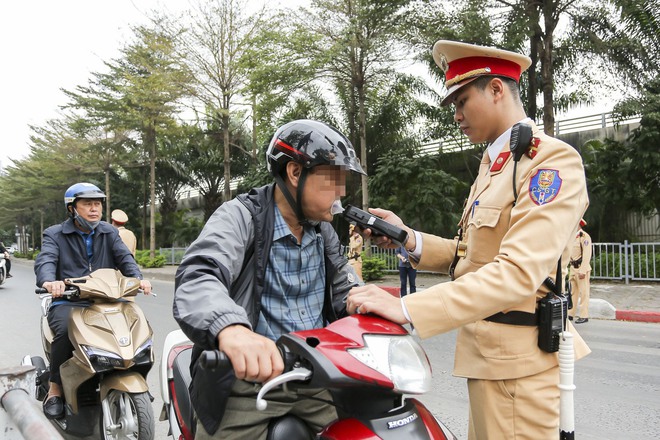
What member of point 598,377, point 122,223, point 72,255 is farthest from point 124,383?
point 122,223

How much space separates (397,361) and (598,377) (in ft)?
15.4

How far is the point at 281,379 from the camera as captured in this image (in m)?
1.16

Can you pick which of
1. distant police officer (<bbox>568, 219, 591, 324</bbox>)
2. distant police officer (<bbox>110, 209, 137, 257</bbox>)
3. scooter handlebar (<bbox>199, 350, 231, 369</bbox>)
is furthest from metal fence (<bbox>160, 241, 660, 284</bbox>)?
scooter handlebar (<bbox>199, 350, 231, 369</bbox>)

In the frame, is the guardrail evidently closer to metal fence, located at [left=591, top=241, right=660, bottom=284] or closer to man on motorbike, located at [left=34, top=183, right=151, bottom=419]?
man on motorbike, located at [left=34, top=183, right=151, bottom=419]

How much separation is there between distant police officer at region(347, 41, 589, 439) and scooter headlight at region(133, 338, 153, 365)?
229 centimetres

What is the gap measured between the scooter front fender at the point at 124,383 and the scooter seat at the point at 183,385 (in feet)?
4.65

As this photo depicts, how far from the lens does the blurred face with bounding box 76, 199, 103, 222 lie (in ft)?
13.9

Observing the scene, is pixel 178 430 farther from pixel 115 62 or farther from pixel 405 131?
Result: pixel 115 62

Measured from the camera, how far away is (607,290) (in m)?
11.2

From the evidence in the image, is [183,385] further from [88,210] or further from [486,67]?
[88,210]

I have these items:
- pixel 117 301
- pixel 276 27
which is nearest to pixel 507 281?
pixel 117 301

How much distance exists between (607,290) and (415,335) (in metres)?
11.3

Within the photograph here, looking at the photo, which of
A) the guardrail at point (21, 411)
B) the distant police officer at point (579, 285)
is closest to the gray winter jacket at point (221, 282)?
the guardrail at point (21, 411)

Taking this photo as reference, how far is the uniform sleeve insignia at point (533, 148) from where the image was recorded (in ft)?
5.61
